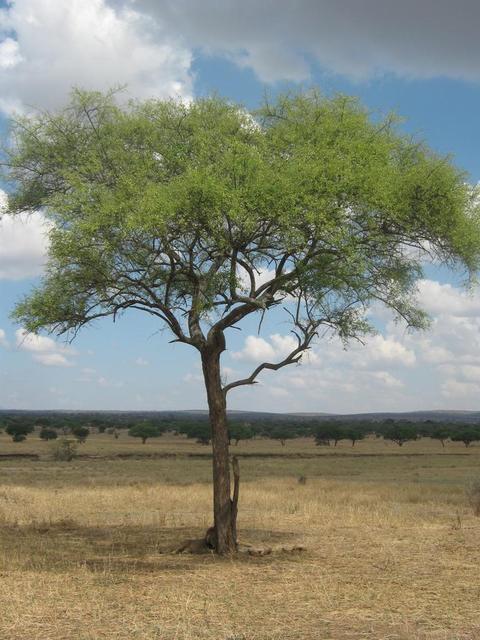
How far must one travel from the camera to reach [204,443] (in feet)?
377

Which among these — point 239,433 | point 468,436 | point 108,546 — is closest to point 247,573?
point 108,546

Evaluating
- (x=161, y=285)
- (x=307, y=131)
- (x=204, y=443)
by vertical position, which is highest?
(x=307, y=131)

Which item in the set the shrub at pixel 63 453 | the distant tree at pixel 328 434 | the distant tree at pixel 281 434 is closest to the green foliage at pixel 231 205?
the shrub at pixel 63 453

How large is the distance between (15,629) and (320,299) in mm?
9696

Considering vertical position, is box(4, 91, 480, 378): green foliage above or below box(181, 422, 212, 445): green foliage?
above

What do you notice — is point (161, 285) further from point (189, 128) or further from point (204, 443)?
point (204, 443)

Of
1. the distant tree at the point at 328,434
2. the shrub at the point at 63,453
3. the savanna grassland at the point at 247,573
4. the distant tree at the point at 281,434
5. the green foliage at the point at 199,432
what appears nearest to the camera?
the savanna grassland at the point at 247,573

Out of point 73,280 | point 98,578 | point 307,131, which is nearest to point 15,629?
point 98,578

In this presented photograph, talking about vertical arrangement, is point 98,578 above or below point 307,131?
below

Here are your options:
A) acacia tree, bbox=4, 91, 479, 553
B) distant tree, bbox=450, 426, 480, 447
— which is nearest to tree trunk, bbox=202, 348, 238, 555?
acacia tree, bbox=4, 91, 479, 553

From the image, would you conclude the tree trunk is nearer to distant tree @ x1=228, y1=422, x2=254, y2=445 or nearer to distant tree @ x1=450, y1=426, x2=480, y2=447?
distant tree @ x1=228, y1=422, x2=254, y2=445

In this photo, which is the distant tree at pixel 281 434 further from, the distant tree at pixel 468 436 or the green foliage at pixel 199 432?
the distant tree at pixel 468 436

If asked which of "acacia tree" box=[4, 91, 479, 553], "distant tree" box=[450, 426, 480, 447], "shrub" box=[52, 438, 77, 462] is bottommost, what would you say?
"shrub" box=[52, 438, 77, 462]

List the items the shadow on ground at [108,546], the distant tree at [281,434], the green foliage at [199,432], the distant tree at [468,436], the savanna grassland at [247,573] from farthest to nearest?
the distant tree at [281,434]
the green foliage at [199,432]
the distant tree at [468,436]
the shadow on ground at [108,546]
the savanna grassland at [247,573]
